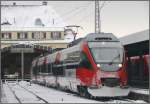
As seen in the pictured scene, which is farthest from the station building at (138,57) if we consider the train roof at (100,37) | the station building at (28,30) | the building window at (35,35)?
the building window at (35,35)

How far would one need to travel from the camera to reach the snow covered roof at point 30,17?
11188 centimetres

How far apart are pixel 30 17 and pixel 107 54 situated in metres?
86.5

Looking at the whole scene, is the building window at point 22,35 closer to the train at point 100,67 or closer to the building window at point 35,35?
the building window at point 35,35

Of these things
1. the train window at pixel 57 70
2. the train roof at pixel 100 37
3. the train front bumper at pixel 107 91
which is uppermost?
the train roof at pixel 100 37

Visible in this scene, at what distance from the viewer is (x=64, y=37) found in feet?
351

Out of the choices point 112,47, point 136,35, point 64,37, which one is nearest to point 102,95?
point 112,47

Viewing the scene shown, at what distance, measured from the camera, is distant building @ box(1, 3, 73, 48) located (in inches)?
4168

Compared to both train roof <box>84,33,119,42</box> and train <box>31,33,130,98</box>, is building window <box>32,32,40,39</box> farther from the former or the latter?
train roof <box>84,33,119,42</box>

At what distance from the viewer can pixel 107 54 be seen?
91.9 ft

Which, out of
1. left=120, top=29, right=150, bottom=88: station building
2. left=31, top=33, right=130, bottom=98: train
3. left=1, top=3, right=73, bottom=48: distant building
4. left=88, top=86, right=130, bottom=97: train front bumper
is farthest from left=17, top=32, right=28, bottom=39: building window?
left=88, top=86, right=130, bottom=97: train front bumper

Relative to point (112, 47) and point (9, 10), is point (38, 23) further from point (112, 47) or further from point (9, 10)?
point (112, 47)

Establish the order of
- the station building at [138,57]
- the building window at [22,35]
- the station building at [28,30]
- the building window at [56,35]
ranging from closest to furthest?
the station building at [138,57] → the station building at [28,30] → the building window at [56,35] → the building window at [22,35]

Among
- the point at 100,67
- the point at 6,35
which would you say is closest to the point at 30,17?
the point at 6,35

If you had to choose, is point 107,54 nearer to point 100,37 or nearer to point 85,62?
point 85,62
